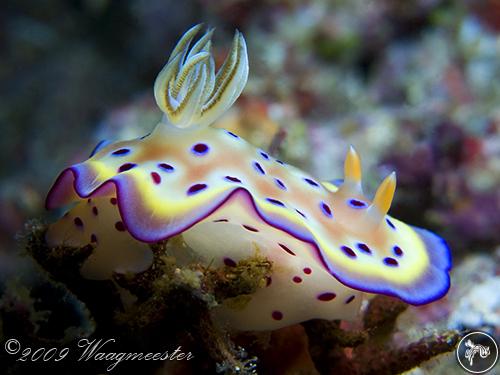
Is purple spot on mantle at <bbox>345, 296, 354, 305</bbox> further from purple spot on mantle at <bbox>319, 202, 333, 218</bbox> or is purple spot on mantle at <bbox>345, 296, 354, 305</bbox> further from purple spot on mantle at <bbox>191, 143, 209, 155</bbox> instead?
purple spot on mantle at <bbox>191, 143, 209, 155</bbox>

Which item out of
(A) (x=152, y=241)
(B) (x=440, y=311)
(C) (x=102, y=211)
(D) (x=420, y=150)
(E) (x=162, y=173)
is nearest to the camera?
(A) (x=152, y=241)

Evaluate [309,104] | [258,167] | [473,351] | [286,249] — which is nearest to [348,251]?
[286,249]

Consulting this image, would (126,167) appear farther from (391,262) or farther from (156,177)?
(391,262)

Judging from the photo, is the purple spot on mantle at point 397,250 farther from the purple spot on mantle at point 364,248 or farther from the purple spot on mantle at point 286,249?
the purple spot on mantle at point 286,249

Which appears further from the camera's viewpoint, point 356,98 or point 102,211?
point 356,98

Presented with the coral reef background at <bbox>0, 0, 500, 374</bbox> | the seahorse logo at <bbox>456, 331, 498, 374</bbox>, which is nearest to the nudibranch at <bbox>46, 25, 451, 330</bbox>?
the coral reef background at <bbox>0, 0, 500, 374</bbox>

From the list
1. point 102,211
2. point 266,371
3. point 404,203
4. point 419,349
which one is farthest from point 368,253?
point 404,203

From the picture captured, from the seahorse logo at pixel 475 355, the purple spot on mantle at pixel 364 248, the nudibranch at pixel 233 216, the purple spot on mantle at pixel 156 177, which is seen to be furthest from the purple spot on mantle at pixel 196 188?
the seahorse logo at pixel 475 355

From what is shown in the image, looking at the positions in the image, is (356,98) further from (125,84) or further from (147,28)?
(125,84)

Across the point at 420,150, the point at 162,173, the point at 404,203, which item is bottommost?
the point at 404,203
